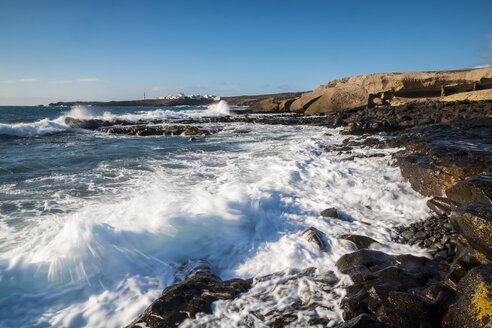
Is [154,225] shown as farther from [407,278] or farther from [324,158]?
[324,158]

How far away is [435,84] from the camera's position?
879 inches

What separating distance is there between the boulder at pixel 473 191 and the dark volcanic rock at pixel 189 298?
2.86m

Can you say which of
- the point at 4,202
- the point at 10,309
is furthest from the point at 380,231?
the point at 4,202

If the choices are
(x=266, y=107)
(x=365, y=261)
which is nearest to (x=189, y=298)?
(x=365, y=261)

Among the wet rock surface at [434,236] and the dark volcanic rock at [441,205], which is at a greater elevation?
the dark volcanic rock at [441,205]

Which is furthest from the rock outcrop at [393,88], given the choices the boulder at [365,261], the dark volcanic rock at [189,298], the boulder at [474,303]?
the dark volcanic rock at [189,298]

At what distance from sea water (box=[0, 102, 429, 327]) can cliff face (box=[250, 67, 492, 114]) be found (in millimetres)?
19653

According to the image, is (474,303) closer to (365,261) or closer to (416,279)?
(416,279)

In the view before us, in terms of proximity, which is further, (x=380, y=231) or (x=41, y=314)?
(x=380, y=231)

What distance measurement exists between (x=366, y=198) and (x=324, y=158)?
10.1 ft

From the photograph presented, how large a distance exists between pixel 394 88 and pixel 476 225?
25.2m

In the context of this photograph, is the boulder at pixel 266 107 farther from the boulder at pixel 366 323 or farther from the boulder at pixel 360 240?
the boulder at pixel 366 323

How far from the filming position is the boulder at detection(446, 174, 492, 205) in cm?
304

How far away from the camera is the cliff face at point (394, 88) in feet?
70.0
